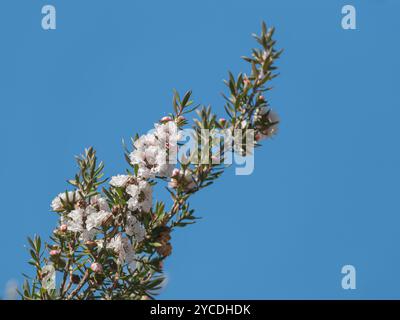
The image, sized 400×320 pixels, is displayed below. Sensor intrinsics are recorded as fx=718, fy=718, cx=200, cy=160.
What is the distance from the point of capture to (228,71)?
3828 millimetres

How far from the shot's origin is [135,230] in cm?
362

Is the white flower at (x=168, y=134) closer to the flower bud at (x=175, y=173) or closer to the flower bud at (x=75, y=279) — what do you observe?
the flower bud at (x=175, y=173)

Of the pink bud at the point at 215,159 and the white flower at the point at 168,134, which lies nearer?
the pink bud at the point at 215,159

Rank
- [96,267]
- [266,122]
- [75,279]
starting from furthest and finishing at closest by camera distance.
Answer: [266,122] < [75,279] < [96,267]

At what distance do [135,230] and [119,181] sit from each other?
0.27 metres

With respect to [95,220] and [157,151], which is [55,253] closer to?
[95,220]

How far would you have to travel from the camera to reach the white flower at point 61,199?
385 cm

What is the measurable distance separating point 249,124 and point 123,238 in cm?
88

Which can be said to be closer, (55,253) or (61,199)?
(55,253)

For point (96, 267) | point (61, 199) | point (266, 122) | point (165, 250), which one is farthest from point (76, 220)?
point (266, 122)

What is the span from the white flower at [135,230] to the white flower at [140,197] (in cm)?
7

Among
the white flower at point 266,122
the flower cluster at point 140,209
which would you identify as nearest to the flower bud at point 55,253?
the flower cluster at point 140,209
